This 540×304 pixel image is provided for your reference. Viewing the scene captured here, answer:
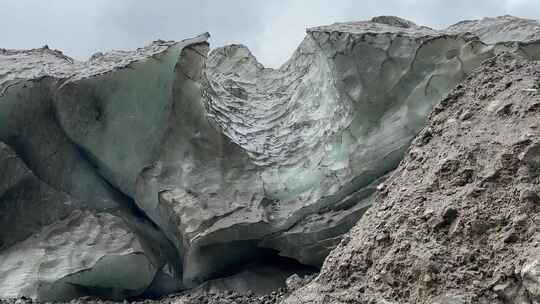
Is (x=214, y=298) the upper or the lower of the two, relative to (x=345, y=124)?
lower

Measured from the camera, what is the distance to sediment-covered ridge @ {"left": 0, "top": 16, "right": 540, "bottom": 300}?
497cm

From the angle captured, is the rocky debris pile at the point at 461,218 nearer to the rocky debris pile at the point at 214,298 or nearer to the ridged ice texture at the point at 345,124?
the rocky debris pile at the point at 214,298

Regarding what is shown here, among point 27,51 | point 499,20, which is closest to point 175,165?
point 27,51

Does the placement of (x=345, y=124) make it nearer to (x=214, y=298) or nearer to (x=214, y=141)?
(x=214, y=141)

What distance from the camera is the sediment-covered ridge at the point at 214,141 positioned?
16.3 feet

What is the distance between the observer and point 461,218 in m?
2.22

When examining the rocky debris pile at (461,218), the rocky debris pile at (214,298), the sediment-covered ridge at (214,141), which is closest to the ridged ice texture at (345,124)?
the sediment-covered ridge at (214,141)

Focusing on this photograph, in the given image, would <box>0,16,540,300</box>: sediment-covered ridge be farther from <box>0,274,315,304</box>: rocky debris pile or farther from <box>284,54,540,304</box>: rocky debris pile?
<box>284,54,540,304</box>: rocky debris pile

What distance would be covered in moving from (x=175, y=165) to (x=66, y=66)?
4.73 ft

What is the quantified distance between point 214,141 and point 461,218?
3592 mm

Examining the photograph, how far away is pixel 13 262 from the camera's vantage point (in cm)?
538

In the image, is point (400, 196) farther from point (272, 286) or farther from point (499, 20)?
point (499, 20)

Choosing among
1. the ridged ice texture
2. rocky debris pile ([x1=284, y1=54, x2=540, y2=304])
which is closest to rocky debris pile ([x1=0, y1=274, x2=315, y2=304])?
the ridged ice texture

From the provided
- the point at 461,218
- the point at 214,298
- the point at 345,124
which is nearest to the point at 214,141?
the point at 345,124
